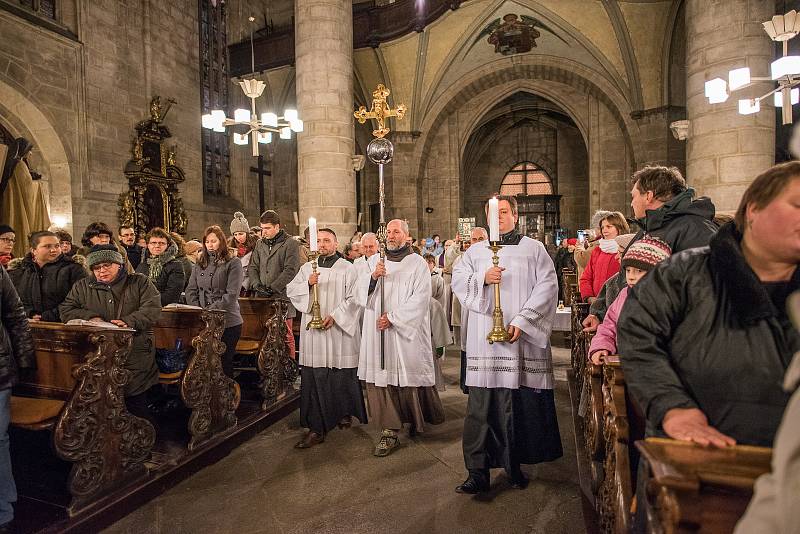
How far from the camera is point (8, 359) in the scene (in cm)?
278

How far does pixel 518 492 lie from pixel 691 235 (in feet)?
6.51

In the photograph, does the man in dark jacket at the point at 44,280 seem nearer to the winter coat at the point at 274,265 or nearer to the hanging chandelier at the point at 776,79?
the winter coat at the point at 274,265

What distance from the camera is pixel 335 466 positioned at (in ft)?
12.4

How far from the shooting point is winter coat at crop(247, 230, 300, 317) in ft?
17.9

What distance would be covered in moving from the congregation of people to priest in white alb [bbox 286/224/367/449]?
0.04 feet

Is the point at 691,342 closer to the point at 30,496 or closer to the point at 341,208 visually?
the point at 30,496

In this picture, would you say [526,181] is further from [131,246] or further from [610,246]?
[610,246]

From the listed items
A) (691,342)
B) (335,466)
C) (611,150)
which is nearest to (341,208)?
(335,466)

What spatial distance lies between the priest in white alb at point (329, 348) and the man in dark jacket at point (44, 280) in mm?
1963

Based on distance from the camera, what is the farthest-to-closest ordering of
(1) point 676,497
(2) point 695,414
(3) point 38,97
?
(3) point 38,97, (2) point 695,414, (1) point 676,497

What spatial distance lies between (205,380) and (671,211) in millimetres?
A: 3584

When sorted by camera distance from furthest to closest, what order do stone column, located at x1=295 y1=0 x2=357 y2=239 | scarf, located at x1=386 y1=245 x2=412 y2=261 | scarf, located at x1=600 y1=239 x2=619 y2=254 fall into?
1. stone column, located at x1=295 y1=0 x2=357 y2=239
2. scarf, located at x1=386 y1=245 x2=412 y2=261
3. scarf, located at x1=600 y1=239 x2=619 y2=254

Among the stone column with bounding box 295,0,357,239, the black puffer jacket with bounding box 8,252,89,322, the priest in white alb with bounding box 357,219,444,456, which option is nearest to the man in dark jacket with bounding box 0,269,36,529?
the black puffer jacket with bounding box 8,252,89,322

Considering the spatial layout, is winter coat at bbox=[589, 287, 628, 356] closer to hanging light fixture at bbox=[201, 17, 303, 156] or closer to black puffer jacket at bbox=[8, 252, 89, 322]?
black puffer jacket at bbox=[8, 252, 89, 322]
